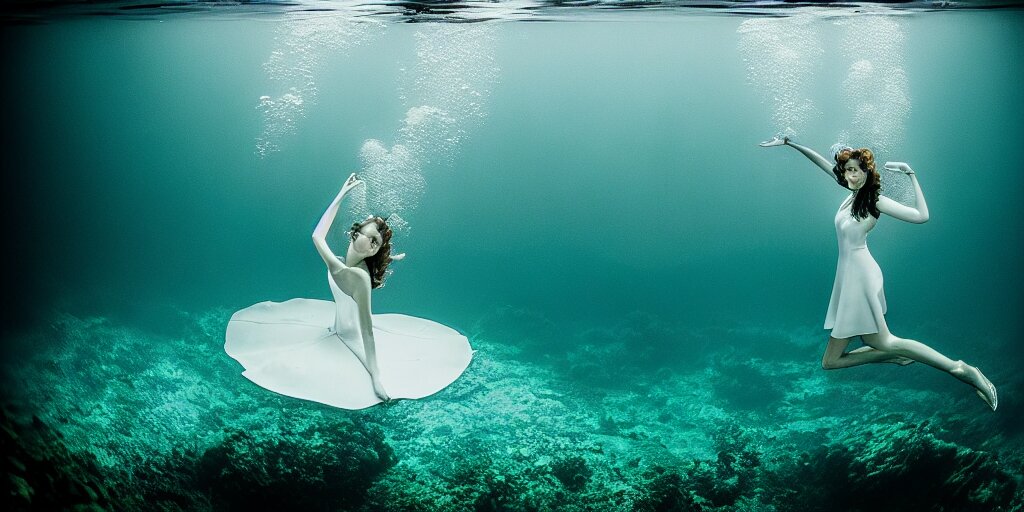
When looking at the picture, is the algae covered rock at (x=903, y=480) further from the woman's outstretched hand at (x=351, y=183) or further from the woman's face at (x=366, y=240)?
the woman's outstretched hand at (x=351, y=183)

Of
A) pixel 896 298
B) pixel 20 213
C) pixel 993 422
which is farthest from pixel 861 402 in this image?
pixel 20 213

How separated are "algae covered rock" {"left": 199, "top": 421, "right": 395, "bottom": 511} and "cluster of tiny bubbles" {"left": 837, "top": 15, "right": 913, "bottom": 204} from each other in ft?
32.1

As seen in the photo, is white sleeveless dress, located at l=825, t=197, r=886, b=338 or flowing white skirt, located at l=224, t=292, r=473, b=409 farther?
white sleeveless dress, located at l=825, t=197, r=886, b=338

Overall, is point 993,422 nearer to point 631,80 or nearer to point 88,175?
point 631,80

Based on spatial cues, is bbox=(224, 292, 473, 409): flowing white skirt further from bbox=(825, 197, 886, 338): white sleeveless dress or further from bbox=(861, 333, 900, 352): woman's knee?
bbox=(861, 333, 900, 352): woman's knee

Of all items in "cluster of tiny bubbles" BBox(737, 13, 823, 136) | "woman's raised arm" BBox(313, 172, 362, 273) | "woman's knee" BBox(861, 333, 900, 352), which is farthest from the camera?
"cluster of tiny bubbles" BBox(737, 13, 823, 136)

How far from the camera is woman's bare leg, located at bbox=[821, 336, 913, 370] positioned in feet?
13.4

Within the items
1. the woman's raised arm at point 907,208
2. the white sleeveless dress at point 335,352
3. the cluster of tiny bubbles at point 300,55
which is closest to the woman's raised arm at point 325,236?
the white sleeveless dress at point 335,352

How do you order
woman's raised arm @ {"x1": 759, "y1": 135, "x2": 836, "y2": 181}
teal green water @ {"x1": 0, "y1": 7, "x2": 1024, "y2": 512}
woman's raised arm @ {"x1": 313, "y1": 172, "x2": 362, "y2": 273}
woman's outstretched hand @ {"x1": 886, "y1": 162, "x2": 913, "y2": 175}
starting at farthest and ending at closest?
teal green water @ {"x1": 0, "y1": 7, "x2": 1024, "y2": 512} → woman's raised arm @ {"x1": 759, "y1": 135, "x2": 836, "y2": 181} → woman's outstretched hand @ {"x1": 886, "y1": 162, "x2": 913, "y2": 175} → woman's raised arm @ {"x1": 313, "y1": 172, "x2": 362, "y2": 273}

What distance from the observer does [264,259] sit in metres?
68.7

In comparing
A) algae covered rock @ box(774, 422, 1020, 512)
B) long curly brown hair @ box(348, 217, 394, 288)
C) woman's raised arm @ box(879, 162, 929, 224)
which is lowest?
algae covered rock @ box(774, 422, 1020, 512)

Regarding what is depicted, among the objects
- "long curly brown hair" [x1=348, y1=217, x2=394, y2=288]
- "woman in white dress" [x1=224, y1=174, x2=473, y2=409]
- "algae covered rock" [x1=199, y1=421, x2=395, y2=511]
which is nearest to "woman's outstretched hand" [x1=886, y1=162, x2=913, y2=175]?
"woman in white dress" [x1=224, y1=174, x2=473, y2=409]

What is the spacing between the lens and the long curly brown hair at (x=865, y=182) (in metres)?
3.77

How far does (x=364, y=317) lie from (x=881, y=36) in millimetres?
22369
